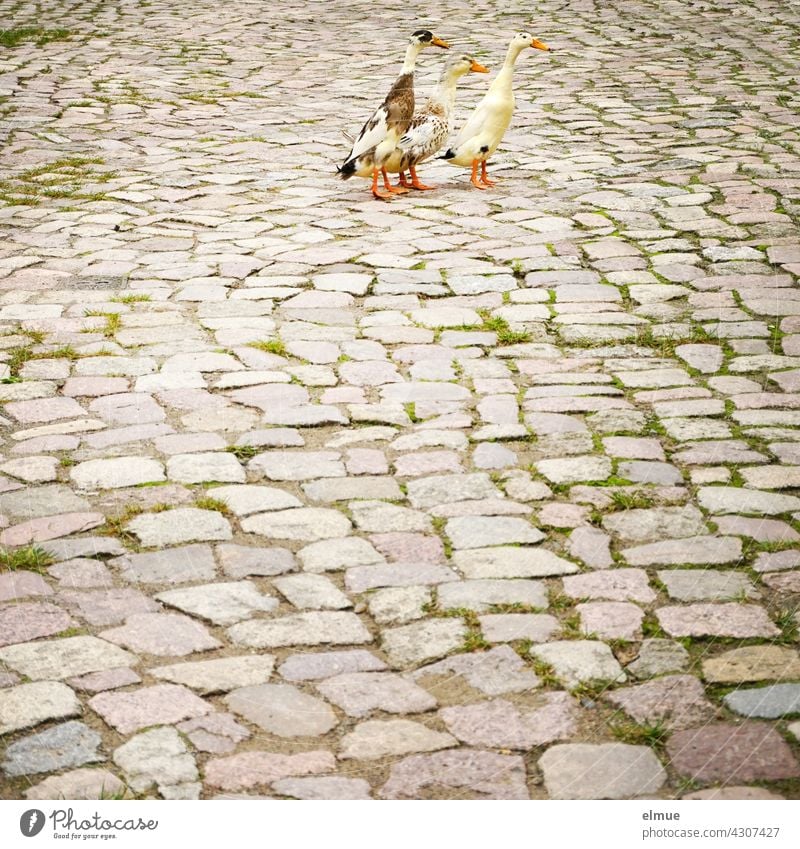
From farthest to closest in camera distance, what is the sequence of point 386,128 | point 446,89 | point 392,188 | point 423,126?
1. point 392,188
2. point 446,89
3. point 423,126
4. point 386,128

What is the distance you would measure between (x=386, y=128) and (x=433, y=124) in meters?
0.35

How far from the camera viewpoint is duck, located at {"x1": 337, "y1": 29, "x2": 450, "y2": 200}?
7.29 meters

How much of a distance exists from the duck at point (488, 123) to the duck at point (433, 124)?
117 mm

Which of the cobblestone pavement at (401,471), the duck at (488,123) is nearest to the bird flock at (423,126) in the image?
the duck at (488,123)

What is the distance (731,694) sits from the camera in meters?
2.99

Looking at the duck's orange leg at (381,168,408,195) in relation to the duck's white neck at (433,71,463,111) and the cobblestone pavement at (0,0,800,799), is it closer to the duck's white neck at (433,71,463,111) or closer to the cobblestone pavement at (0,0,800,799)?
the cobblestone pavement at (0,0,800,799)

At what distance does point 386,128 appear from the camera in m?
7.29

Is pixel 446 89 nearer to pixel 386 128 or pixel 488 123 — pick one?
pixel 488 123

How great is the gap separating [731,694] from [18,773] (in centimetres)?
173

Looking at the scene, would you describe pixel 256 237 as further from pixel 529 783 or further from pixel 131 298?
pixel 529 783

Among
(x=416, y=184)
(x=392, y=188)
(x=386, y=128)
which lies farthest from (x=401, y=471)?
(x=416, y=184)

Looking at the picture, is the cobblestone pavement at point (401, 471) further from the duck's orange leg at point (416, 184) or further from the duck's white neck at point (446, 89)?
the duck's white neck at point (446, 89)

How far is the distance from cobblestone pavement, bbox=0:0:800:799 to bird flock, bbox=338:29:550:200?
269 millimetres
